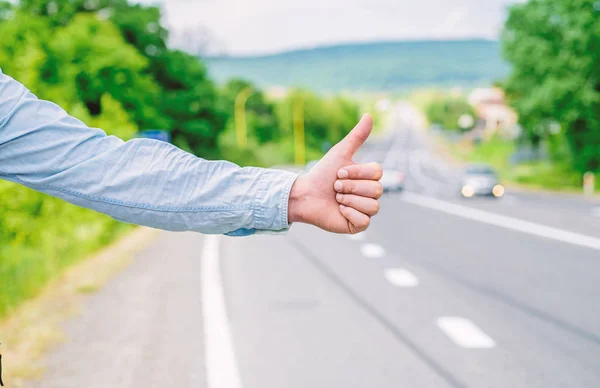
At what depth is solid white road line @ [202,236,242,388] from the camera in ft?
15.8

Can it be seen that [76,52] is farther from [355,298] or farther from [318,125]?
[318,125]

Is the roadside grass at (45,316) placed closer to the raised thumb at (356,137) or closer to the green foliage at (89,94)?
the green foliage at (89,94)

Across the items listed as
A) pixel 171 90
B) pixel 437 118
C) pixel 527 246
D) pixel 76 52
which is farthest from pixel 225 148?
pixel 437 118

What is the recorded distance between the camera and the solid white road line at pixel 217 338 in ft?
15.8

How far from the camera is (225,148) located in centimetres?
5869

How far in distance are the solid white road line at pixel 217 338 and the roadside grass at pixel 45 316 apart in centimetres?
117

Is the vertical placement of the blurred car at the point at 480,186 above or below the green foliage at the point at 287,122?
above

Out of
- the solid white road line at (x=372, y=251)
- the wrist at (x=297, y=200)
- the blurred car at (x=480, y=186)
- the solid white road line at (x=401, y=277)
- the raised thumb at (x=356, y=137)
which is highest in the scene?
the raised thumb at (x=356, y=137)

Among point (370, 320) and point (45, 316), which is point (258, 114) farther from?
point (370, 320)

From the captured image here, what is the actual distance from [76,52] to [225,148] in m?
26.9

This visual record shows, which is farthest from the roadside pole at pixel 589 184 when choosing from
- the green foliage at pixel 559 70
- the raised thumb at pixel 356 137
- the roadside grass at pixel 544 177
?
the raised thumb at pixel 356 137

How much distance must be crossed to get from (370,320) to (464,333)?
0.89m

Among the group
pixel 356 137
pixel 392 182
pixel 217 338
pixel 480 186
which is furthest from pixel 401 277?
pixel 392 182

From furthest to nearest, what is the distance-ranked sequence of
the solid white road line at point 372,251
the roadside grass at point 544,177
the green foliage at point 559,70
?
the roadside grass at point 544,177, the green foliage at point 559,70, the solid white road line at point 372,251
